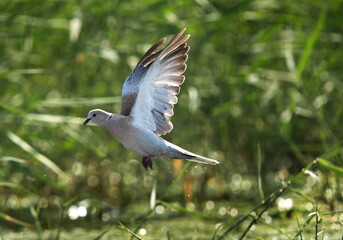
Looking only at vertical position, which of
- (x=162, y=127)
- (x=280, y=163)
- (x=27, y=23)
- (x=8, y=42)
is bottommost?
(x=280, y=163)

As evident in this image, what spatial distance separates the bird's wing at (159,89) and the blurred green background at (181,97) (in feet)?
5.35

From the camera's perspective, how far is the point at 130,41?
8.99 feet

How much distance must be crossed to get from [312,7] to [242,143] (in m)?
0.88

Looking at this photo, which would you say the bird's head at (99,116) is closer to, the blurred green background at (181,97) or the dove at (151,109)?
the dove at (151,109)

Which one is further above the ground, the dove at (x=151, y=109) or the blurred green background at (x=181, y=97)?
the dove at (x=151, y=109)

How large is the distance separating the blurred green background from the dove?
5.35 ft

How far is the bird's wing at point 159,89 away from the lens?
89 cm

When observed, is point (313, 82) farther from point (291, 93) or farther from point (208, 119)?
point (208, 119)

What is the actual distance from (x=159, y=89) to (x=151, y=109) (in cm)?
4

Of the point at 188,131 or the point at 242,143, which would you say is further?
the point at 242,143

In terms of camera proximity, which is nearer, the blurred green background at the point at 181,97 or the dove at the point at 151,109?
the dove at the point at 151,109

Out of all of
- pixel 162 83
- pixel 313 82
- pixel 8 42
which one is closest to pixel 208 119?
pixel 313 82

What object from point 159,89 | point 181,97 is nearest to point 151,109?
point 159,89

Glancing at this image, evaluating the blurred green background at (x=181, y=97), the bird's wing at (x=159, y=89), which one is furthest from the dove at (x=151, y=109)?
the blurred green background at (x=181, y=97)
